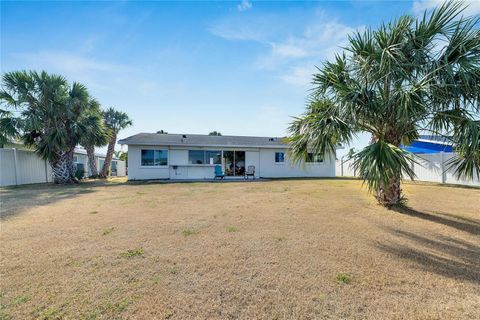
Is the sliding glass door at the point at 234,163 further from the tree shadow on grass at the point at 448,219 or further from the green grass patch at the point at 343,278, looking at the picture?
the green grass patch at the point at 343,278

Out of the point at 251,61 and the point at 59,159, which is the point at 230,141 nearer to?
the point at 251,61

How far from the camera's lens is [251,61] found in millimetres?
10883

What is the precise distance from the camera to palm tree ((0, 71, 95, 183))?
14.2 meters

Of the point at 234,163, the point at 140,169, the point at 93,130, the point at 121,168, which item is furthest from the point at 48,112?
the point at 121,168

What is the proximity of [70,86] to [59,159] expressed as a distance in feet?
15.0

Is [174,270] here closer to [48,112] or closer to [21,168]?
[48,112]

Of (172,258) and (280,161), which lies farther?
(280,161)

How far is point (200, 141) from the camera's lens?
19625 mm

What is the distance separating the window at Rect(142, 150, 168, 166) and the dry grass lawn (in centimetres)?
1125

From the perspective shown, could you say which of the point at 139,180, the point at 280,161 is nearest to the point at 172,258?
the point at 139,180

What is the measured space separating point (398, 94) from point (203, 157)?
47.9 ft

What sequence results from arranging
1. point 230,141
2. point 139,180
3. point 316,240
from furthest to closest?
point 230,141
point 139,180
point 316,240

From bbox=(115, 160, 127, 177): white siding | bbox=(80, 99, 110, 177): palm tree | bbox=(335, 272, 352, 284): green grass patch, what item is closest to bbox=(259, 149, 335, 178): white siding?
bbox=(80, 99, 110, 177): palm tree

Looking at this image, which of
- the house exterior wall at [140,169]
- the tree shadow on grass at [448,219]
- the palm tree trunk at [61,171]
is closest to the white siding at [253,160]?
the house exterior wall at [140,169]
